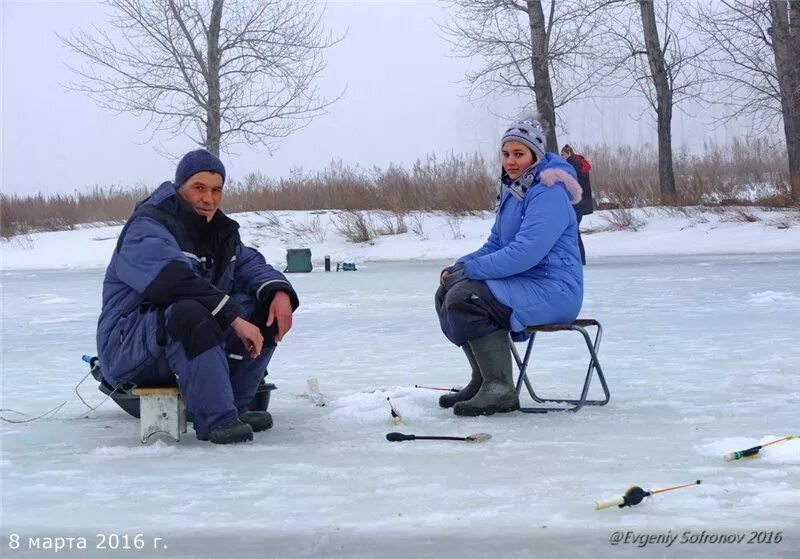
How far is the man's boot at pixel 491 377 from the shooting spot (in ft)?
16.4

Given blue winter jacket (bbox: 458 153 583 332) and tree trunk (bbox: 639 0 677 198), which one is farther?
tree trunk (bbox: 639 0 677 198)

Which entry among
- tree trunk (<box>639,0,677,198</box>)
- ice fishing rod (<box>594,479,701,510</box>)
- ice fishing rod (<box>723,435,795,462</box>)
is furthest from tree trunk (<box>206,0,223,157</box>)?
ice fishing rod (<box>594,479,701,510</box>)

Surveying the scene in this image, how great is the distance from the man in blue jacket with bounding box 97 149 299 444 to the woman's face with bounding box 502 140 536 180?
1134mm

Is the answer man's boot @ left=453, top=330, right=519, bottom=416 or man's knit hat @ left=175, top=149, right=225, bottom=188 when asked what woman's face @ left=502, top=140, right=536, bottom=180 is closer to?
man's boot @ left=453, top=330, right=519, bottom=416

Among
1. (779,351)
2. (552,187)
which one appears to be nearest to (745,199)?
(779,351)

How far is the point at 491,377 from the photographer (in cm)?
502

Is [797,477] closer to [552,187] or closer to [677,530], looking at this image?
[677,530]

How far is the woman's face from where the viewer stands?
5.07 meters

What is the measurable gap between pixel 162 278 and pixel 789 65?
825 inches

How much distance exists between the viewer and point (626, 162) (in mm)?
29156

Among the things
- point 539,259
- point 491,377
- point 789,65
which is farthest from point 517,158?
point 789,65

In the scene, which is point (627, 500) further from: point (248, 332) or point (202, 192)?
point (202, 192)

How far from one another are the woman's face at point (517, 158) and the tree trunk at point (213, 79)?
20.8 meters

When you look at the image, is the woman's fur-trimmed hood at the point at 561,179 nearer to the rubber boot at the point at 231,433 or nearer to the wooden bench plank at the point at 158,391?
the rubber boot at the point at 231,433
